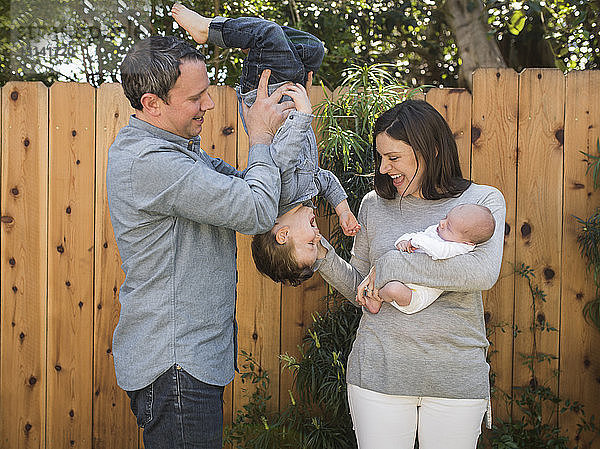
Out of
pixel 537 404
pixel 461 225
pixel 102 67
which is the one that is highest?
pixel 102 67

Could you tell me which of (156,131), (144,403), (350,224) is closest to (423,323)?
(350,224)

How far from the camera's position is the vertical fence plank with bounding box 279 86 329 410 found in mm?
2885

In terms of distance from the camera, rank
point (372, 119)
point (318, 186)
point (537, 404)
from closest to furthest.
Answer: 1. point (318, 186)
2. point (372, 119)
3. point (537, 404)

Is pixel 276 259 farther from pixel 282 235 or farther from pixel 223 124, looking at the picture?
pixel 223 124

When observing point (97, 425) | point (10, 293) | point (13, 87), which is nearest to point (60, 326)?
point (10, 293)

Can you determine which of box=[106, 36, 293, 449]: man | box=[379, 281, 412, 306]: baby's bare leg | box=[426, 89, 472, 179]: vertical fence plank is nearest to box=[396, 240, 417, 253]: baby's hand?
box=[379, 281, 412, 306]: baby's bare leg

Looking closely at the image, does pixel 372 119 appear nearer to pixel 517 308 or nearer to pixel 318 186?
pixel 318 186

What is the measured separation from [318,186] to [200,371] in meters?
0.79

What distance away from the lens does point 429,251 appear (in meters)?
1.83

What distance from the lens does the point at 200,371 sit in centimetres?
166

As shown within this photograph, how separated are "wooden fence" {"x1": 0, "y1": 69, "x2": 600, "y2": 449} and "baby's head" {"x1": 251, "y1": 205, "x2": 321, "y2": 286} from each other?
2.74ft

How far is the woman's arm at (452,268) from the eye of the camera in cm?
180

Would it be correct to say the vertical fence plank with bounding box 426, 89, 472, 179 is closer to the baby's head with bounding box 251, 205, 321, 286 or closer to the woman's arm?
the woman's arm

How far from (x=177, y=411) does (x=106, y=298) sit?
145 cm
